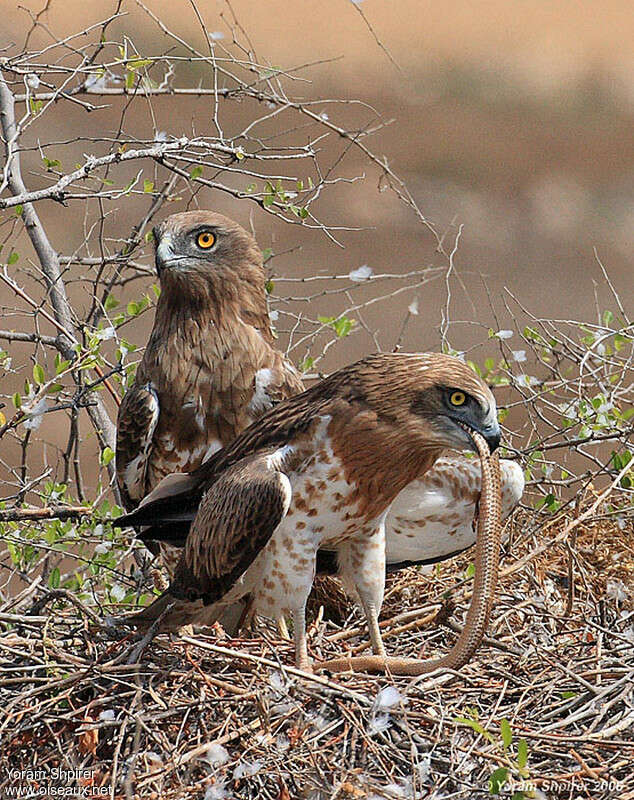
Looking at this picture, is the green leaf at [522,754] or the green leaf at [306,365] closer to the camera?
the green leaf at [522,754]

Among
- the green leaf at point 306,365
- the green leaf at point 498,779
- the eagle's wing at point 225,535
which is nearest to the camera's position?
the green leaf at point 498,779

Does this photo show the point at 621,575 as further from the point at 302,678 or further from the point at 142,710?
the point at 142,710

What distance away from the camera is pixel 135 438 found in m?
3.33

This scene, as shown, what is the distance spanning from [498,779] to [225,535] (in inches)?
33.6

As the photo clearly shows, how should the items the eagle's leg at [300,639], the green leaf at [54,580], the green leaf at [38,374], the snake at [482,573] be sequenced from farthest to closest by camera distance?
the green leaf at [54,580] < the green leaf at [38,374] < the eagle's leg at [300,639] < the snake at [482,573]

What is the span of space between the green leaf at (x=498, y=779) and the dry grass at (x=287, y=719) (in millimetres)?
41

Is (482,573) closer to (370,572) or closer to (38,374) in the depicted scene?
(370,572)

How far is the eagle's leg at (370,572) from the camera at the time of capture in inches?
115

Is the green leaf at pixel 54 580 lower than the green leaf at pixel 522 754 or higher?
lower

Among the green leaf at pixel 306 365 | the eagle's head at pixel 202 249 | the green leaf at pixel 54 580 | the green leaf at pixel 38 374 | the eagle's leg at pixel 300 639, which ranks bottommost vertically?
the green leaf at pixel 54 580

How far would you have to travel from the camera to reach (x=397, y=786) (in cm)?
229

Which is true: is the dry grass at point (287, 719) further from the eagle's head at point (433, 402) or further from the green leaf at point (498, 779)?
the eagle's head at point (433, 402)

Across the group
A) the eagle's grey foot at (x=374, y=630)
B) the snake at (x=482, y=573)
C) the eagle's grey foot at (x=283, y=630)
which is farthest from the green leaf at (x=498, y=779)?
the eagle's grey foot at (x=283, y=630)

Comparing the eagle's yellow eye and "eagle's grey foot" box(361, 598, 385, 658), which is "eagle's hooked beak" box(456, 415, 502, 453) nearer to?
"eagle's grey foot" box(361, 598, 385, 658)
